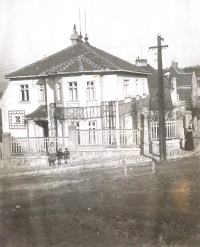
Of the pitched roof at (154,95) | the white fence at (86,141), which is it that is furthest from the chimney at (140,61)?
the white fence at (86,141)

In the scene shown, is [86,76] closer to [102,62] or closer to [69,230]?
[102,62]

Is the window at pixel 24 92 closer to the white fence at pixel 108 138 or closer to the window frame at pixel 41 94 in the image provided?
the window frame at pixel 41 94

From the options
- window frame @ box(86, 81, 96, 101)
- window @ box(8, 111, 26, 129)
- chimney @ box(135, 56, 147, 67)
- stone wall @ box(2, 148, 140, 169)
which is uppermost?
chimney @ box(135, 56, 147, 67)

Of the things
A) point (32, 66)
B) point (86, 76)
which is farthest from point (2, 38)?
point (32, 66)

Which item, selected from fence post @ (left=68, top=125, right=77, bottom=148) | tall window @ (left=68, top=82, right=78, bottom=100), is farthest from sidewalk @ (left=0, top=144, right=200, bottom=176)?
tall window @ (left=68, top=82, right=78, bottom=100)

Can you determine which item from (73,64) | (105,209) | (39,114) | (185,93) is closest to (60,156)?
(73,64)

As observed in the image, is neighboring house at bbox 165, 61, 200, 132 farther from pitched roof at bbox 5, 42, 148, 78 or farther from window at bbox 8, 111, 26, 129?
window at bbox 8, 111, 26, 129
